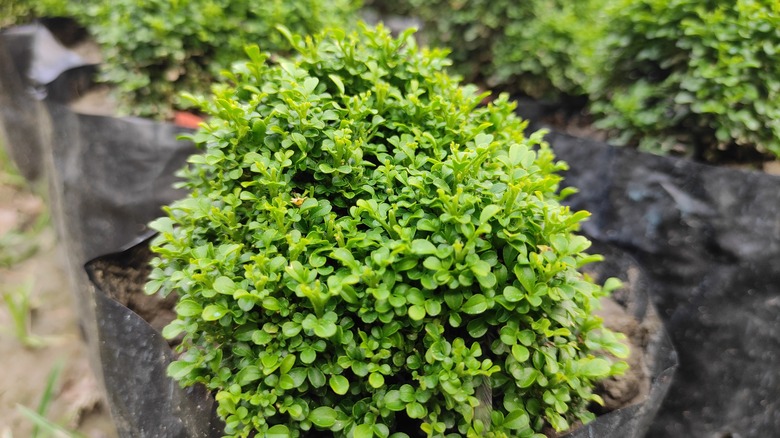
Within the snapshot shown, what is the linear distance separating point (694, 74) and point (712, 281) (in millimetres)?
1042

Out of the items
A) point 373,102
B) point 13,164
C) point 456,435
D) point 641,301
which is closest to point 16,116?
point 13,164

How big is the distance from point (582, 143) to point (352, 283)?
1.94m

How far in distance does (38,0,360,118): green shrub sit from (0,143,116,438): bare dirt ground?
1.39 metres

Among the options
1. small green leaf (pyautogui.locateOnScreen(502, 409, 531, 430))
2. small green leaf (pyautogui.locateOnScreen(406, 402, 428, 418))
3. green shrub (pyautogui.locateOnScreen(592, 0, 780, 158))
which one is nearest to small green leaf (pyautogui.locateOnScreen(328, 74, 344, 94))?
small green leaf (pyautogui.locateOnScreen(406, 402, 428, 418))

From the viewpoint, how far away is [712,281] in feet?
7.52

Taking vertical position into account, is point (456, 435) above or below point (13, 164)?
above

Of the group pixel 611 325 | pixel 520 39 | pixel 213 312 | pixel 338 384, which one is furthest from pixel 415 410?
pixel 520 39

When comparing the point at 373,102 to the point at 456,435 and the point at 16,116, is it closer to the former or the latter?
the point at 456,435

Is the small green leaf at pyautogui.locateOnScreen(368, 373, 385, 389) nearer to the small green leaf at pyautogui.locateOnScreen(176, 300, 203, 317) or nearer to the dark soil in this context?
the small green leaf at pyautogui.locateOnScreen(176, 300, 203, 317)

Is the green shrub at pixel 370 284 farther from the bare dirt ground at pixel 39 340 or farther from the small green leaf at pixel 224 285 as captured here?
the bare dirt ground at pixel 39 340

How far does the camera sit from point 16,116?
149 inches

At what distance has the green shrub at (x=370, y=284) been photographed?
48.9 inches

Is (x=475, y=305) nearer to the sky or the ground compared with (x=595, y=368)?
nearer to the sky

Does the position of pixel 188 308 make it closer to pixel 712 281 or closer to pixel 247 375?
pixel 247 375
